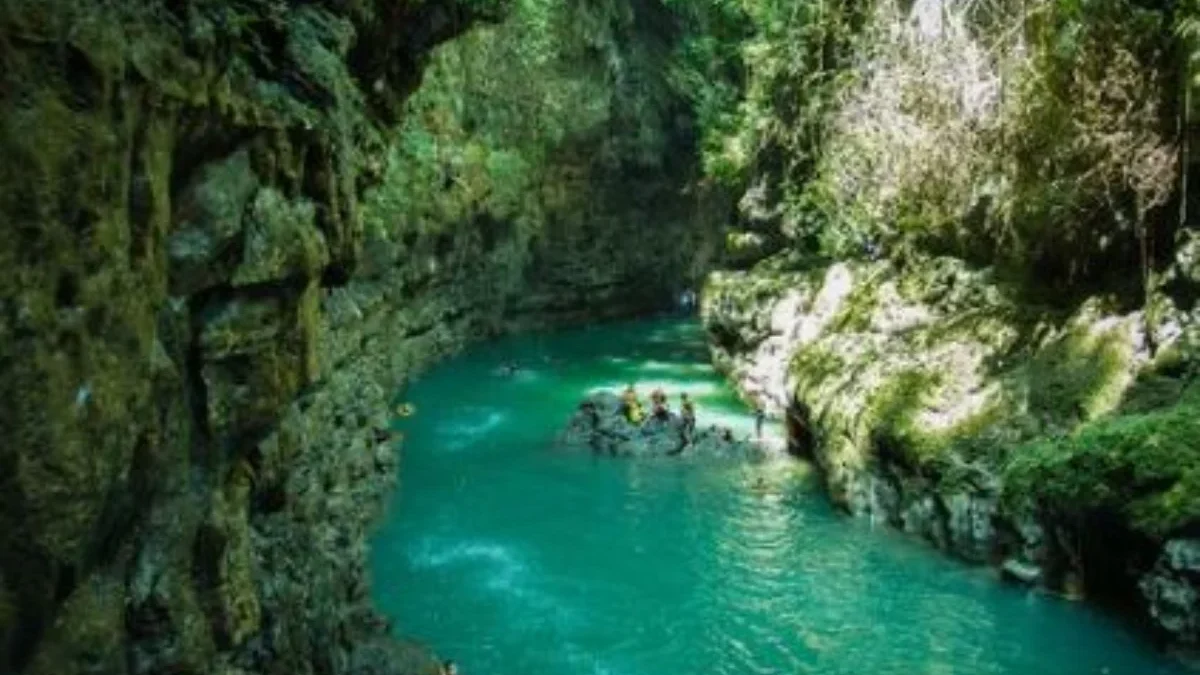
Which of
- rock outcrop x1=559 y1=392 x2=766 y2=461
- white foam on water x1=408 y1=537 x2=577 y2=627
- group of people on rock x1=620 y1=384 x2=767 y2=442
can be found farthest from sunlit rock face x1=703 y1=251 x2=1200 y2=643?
white foam on water x1=408 y1=537 x2=577 y2=627

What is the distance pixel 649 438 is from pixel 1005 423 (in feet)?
30.8

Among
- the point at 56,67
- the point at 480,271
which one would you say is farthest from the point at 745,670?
the point at 480,271

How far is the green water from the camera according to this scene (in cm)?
1634

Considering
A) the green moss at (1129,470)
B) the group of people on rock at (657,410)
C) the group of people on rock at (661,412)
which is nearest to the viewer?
the green moss at (1129,470)

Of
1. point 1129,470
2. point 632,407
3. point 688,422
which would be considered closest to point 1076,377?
point 1129,470

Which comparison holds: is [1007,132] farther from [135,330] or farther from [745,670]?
[135,330]

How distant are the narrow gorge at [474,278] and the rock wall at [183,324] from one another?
28 mm

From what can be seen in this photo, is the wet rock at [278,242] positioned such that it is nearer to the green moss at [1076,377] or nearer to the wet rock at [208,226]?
the wet rock at [208,226]

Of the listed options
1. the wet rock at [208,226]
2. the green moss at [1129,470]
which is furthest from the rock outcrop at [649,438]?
the wet rock at [208,226]

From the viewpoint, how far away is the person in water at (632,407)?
2826 centimetres

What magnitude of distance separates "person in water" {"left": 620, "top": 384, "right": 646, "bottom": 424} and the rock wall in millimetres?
13490

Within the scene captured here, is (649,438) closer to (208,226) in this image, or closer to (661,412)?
(661,412)

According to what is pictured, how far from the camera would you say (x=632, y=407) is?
28.6m

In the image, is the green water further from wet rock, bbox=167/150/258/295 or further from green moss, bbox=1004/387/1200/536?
wet rock, bbox=167/150/258/295
